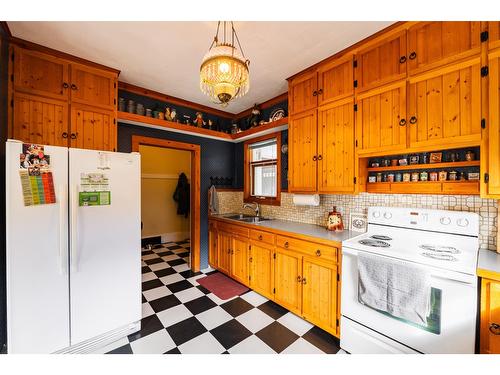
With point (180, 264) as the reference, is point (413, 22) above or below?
above

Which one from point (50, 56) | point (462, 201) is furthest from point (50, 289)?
point (462, 201)

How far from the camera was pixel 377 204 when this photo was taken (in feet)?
6.58

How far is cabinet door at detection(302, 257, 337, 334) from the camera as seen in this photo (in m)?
1.74

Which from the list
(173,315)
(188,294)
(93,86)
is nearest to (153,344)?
(173,315)

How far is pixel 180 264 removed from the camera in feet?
11.3

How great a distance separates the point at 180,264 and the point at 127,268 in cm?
178

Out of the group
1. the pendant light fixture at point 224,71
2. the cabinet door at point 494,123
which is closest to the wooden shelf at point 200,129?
the pendant light fixture at point 224,71

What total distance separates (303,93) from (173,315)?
2.74m

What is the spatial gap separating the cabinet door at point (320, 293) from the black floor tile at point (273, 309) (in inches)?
10.6

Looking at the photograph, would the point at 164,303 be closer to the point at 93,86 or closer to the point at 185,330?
the point at 185,330

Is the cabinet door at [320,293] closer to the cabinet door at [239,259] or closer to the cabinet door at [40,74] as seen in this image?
the cabinet door at [239,259]
